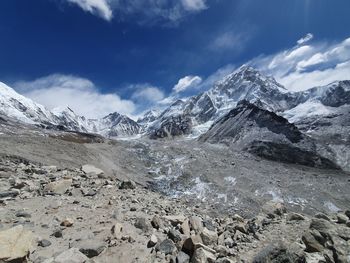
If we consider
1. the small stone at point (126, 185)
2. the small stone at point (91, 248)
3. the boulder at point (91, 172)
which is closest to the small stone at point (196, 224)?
the small stone at point (91, 248)

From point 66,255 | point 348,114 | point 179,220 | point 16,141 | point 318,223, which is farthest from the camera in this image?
point 348,114

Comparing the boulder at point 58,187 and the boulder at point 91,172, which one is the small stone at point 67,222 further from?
the boulder at point 91,172

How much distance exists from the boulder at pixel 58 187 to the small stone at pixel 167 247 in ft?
22.0

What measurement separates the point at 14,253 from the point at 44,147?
60771 mm

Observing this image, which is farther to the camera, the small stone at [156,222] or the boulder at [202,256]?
the small stone at [156,222]

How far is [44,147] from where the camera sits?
6631 cm

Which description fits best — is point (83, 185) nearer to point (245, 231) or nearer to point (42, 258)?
point (42, 258)

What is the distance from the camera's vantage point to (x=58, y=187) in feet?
52.6

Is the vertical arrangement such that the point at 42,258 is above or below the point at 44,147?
below

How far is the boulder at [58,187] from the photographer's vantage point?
1580 cm

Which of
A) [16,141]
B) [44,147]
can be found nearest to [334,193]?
[44,147]

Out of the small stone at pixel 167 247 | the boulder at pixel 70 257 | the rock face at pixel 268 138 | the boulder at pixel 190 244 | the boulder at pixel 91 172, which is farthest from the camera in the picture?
the rock face at pixel 268 138

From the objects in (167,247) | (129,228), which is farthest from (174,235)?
(129,228)

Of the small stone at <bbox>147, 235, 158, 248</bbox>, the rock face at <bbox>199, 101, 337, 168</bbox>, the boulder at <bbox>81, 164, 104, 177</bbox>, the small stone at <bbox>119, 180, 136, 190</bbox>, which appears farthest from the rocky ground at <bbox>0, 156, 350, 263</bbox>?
the rock face at <bbox>199, 101, 337, 168</bbox>
